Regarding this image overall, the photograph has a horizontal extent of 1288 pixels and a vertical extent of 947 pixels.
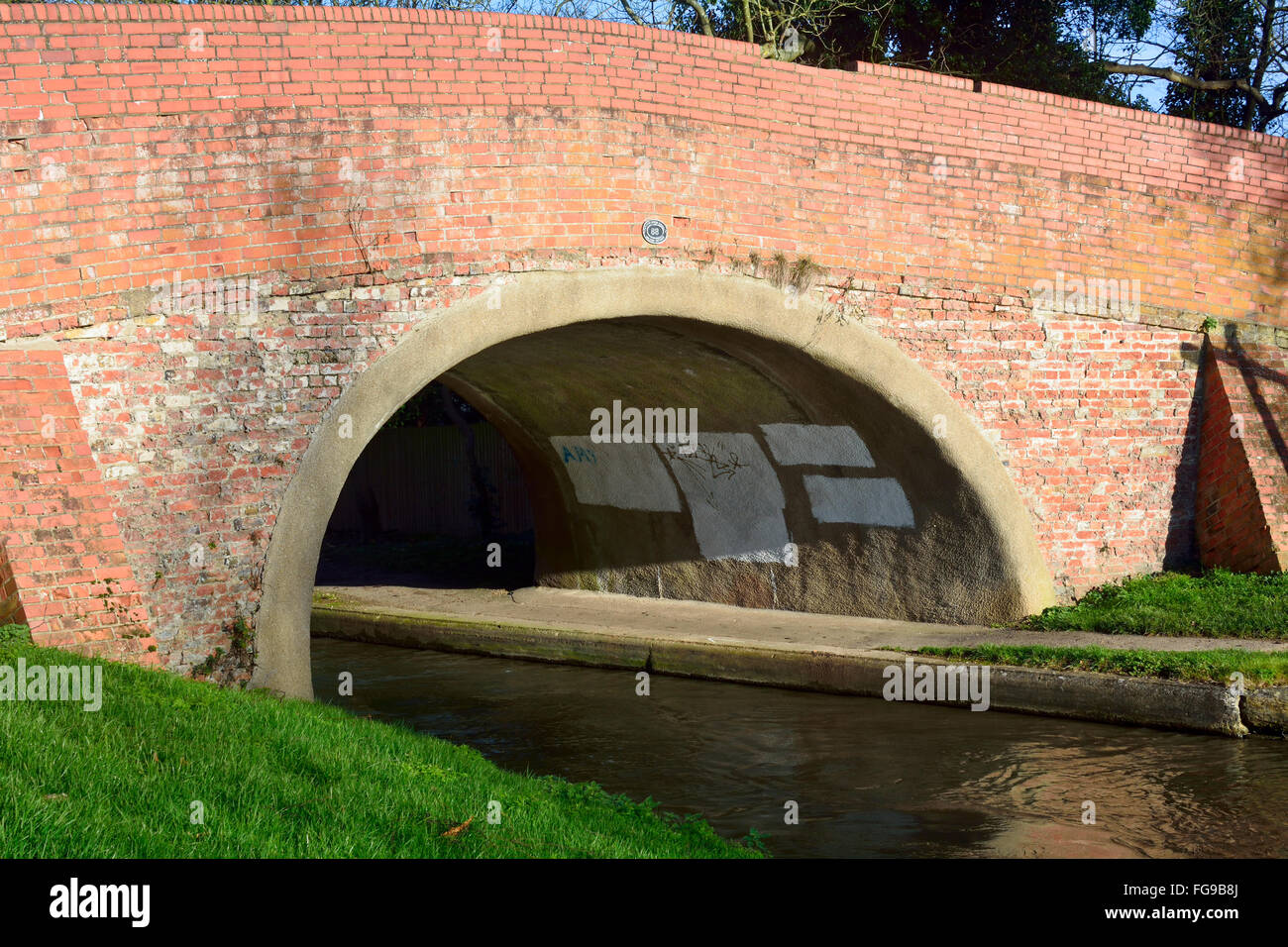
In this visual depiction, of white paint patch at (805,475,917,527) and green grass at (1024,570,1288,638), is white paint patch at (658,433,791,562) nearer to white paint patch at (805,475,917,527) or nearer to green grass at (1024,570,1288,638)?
white paint patch at (805,475,917,527)

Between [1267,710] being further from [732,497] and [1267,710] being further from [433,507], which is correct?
[433,507]

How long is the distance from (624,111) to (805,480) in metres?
4.23

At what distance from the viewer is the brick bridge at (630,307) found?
300 inches

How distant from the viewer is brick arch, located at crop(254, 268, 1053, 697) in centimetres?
816

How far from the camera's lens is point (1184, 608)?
1023 centimetres

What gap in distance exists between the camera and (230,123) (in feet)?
26.3

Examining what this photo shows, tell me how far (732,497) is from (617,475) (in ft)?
5.08

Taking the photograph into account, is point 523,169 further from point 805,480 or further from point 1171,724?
point 1171,724

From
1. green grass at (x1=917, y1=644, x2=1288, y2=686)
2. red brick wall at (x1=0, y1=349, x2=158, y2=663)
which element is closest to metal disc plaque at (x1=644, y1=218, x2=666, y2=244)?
green grass at (x1=917, y1=644, x2=1288, y2=686)

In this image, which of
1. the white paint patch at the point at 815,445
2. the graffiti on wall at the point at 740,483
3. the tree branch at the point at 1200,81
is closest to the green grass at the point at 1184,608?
the graffiti on wall at the point at 740,483

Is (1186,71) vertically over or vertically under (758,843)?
over

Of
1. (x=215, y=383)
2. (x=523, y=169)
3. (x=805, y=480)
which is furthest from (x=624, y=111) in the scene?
(x=805, y=480)

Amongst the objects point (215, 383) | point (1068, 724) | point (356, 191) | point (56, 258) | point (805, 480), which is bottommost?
point (1068, 724)
